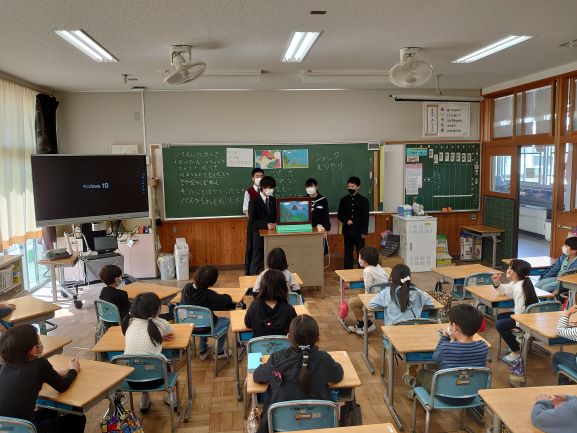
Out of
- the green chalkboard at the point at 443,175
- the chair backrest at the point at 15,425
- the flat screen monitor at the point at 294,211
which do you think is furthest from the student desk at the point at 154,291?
the green chalkboard at the point at 443,175

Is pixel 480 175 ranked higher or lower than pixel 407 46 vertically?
lower

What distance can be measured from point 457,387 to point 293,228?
12.2 ft

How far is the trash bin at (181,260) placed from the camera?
7289mm

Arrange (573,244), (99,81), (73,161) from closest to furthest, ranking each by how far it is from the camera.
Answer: (573,244) → (73,161) → (99,81)

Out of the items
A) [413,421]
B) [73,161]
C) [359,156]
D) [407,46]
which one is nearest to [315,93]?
[359,156]

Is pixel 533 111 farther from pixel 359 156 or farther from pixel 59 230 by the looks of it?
pixel 59 230

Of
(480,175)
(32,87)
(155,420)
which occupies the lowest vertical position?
(155,420)

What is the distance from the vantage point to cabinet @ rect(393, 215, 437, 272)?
7.60 m

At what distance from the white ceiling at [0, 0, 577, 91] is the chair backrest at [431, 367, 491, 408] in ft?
8.66

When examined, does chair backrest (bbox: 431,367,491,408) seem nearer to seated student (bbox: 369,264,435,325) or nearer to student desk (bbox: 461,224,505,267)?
seated student (bbox: 369,264,435,325)

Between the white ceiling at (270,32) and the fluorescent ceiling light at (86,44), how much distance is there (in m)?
0.10

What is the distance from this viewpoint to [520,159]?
7.55 meters

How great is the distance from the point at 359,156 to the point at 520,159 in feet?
8.53

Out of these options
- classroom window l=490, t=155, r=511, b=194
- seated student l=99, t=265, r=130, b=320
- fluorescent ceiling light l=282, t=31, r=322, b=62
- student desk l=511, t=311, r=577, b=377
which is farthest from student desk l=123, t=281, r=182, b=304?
classroom window l=490, t=155, r=511, b=194
